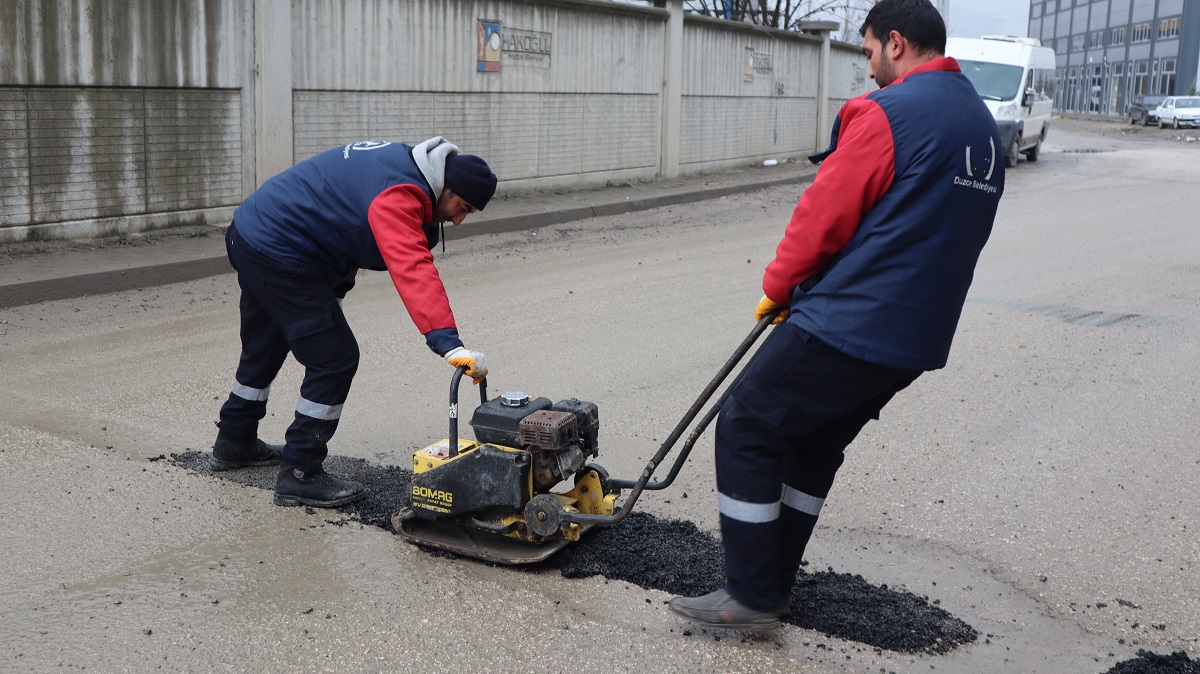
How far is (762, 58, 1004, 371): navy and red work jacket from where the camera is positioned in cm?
306

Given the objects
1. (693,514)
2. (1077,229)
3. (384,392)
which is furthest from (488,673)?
(1077,229)

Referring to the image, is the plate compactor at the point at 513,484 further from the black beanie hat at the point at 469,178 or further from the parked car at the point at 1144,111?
the parked car at the point at 1144,111

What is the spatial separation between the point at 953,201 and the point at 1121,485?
8.22ft

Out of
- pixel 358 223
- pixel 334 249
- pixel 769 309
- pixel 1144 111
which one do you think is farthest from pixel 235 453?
pixel 1144 111

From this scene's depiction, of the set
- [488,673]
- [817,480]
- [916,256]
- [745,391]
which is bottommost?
[488,673]

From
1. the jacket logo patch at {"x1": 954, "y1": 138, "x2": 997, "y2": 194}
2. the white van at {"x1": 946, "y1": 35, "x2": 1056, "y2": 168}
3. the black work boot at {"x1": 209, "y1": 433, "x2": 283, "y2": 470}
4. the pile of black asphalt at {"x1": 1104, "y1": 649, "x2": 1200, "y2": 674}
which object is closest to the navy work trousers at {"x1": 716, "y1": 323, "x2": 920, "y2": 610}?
the jacket logo patch at {"x1": 954, "y1": 138, "x2": 997, "y2": 194}

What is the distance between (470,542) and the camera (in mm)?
4051

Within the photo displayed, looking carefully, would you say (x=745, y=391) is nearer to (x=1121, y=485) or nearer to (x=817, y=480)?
(x=817, y=480)

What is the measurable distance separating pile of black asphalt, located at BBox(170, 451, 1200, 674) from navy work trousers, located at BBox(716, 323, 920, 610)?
25cm

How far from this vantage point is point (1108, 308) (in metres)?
8.70

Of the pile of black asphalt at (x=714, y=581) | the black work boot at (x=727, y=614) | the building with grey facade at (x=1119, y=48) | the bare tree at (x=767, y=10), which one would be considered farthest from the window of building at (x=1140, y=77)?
the black work boot at (x=727, y=614)

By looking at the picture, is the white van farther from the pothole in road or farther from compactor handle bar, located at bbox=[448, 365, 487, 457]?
A: compactor handle bar, located at bbox=[448, 365, 487, 457]

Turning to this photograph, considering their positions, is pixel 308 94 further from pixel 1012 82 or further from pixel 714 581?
pixel 1012 82

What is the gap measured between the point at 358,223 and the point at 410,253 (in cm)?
38
